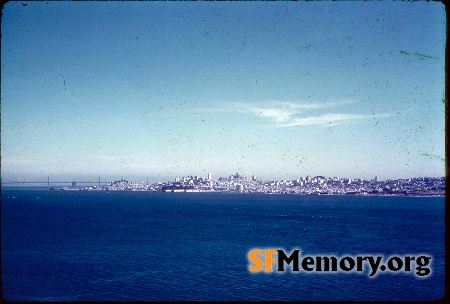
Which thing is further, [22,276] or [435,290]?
[22,276]

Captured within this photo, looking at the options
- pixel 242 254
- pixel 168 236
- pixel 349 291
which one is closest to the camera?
pixel 349 291

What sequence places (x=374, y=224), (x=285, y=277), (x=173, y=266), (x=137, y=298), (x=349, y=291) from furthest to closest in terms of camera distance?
(x=374, y=224) < (x=173, y=266) < (x=285, y=277) < (x=349, y=291) < (x=137, y=298)

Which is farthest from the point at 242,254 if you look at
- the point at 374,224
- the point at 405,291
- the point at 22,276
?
the point at 374,224

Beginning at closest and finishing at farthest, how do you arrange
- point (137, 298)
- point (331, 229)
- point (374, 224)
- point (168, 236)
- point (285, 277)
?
point (137, 298) < point (285, 277) < point (168, 236) < point (331, 229) < point (374, 224)

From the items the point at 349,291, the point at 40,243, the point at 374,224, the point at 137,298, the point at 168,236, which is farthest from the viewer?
the point at 374,224

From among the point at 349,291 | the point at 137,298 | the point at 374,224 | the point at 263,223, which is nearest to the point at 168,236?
the point at 263,223

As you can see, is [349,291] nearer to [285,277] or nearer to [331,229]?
[285,277]

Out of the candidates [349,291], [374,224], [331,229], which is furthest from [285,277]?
[374,224]

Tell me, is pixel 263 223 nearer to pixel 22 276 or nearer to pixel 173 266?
pixel 173 266

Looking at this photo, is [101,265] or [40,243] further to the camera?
[40,243]
